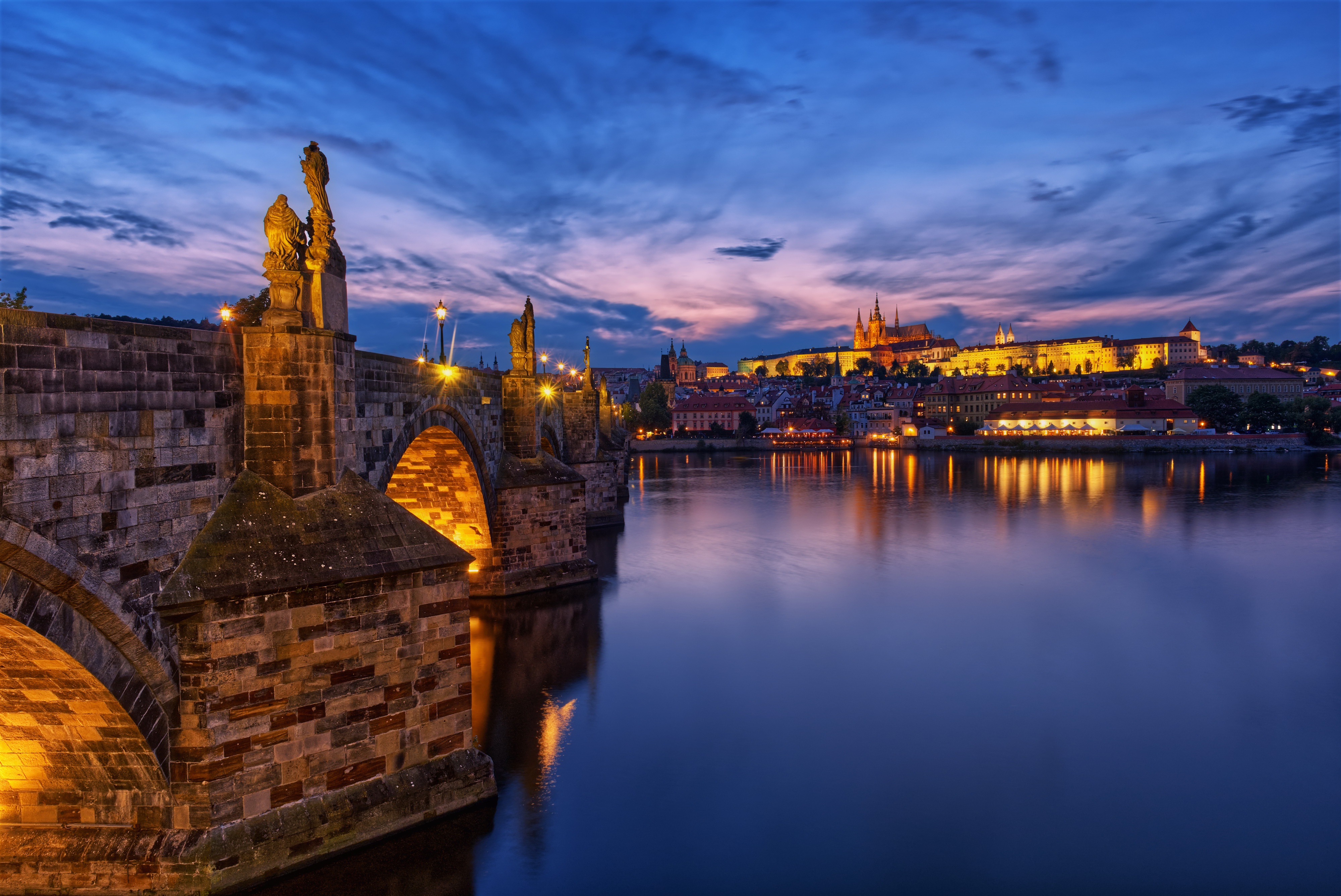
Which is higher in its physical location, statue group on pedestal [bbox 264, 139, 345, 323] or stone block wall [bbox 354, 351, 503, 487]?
statue group on pedestal [bbox 264, 139, 345, 323]

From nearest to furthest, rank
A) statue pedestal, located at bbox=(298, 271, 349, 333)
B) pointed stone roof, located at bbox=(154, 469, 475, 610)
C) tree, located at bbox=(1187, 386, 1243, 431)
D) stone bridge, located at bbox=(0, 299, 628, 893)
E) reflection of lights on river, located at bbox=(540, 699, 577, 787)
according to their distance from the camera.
→ 1. stone bridge, located at bbox=(0, 299, 628, 893)
2. pointed stone roof, located at bbox=(154, 469, 475, 610)
3. statue pedestal, located at bbox=(298, 271, 349, 333)
4. reflection of lights on river, located at bbox=(540, 699, 577, 787)
5. tree, located at bbox=(1187, 386, 1243, 431)

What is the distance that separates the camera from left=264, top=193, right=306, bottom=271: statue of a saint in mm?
8523

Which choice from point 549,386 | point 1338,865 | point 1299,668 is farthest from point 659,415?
point 1338,865

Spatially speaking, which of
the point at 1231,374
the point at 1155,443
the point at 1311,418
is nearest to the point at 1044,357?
the point at 1231,374

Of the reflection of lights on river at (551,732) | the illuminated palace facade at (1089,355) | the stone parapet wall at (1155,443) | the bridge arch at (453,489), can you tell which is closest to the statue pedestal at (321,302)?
the reflection of lights on river at (551,732)

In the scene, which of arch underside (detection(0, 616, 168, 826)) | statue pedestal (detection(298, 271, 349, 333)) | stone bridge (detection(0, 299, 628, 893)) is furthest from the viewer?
statue pedestal (detection(298, 271, 349, 333))

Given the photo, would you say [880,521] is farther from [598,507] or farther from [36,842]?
[36,842]

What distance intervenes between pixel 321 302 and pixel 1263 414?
103m

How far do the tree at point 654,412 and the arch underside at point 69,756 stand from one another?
313ft

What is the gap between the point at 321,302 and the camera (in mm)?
9102

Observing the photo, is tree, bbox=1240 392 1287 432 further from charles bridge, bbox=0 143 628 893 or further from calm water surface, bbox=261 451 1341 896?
charles bridge, bbox=0 143 628 893

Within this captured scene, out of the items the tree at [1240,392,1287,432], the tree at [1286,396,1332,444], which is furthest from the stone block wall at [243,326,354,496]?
the tree at [1240,392,1287,432]

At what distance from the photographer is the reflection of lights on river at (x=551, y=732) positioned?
1097 centimetres

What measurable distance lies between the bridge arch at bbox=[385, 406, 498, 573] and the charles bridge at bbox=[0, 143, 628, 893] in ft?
25.6
